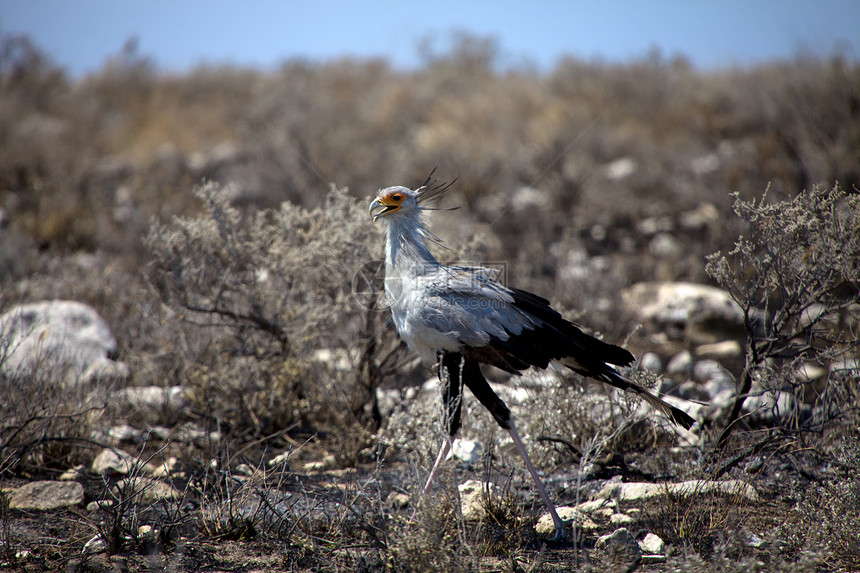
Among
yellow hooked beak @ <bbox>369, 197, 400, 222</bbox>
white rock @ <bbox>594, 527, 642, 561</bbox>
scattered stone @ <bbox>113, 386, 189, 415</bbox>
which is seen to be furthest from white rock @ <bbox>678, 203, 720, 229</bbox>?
scattered stone @ <bbox>113, 386, 189, 415</bbox>

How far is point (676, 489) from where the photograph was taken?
350cm

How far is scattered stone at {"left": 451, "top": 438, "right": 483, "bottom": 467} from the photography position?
421 cm

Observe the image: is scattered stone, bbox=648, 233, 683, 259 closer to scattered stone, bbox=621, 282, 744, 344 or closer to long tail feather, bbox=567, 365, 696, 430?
scattered stone, bbox=621, 282, 744, 344

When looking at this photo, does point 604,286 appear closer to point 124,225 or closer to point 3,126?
point 124,225

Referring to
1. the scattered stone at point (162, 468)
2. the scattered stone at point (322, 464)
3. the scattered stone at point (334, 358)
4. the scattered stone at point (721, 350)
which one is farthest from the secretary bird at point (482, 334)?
the scattered stone at point (721, 350)

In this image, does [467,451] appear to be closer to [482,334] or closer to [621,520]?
[621,520]

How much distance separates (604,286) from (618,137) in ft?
19.6

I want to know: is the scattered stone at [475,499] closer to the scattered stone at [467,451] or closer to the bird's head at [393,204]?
the scattered stone at [467,451]

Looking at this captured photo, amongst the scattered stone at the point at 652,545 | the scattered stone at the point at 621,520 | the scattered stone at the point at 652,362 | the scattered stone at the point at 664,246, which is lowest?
the scattered stone at the point at 652,545

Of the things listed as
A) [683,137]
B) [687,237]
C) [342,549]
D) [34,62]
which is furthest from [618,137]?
[34,62]

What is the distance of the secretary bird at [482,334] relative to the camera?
10.8 ft

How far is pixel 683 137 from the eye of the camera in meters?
12.4

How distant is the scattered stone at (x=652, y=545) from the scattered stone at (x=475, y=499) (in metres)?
0.79

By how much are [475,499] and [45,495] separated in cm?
257
